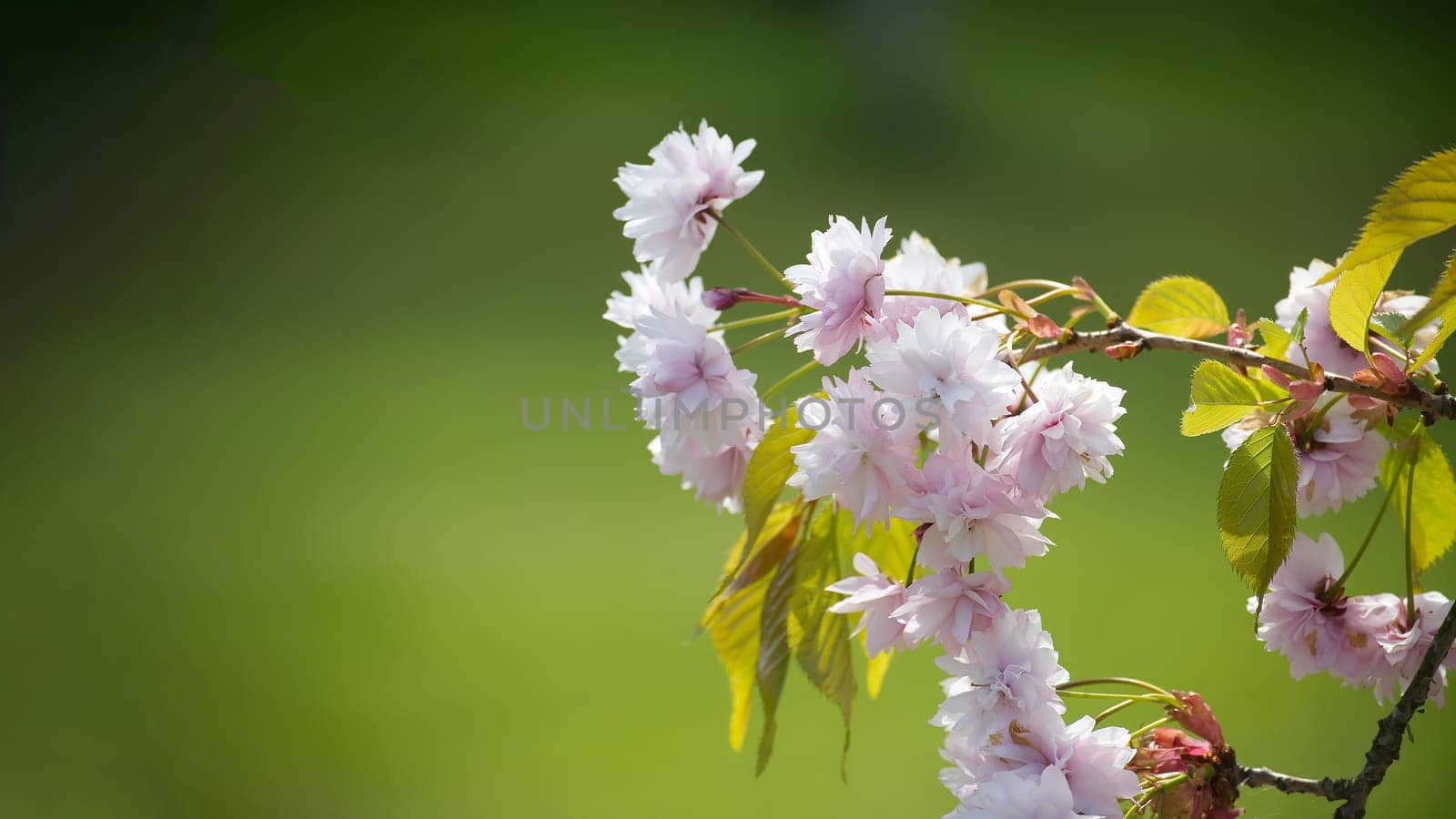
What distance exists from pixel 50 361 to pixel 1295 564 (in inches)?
63.7

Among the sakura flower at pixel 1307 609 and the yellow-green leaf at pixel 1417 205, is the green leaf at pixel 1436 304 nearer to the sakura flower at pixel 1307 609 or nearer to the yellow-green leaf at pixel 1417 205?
the yellow-green leaf at pixel 1417 205

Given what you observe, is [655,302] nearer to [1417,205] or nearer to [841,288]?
[841,288]

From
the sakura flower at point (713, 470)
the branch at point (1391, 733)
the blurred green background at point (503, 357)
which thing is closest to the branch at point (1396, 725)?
the branch at point (1391, 733)

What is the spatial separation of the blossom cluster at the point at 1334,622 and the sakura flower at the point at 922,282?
0.13 meters

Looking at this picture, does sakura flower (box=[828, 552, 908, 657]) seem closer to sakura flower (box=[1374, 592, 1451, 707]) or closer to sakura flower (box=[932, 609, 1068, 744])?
sakura flower (box=[932, 609, 1068, 744])

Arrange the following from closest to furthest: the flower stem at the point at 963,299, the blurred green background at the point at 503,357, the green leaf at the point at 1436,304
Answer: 1. the green leaf at the point at 1436,304
2. the flower stem at the point at 963,299
3. the blurred green background at the point at 503,357

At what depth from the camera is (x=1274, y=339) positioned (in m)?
0.33

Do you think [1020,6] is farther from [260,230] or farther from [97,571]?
[97,571]

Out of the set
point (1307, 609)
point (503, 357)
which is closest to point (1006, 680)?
point (1307, 609)

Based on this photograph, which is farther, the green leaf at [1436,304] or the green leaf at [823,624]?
the green leaf at [823,624]

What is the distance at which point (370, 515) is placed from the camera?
4.08 ft

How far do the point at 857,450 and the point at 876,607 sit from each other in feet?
0.20

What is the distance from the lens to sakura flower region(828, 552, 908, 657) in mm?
333

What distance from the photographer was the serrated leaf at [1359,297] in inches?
11.8
